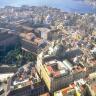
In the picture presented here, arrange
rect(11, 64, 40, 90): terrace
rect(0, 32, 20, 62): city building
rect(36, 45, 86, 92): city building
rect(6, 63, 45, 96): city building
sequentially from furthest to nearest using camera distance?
rect(0, 32, 20, 62): city building → rect(36, 45, 86, 92): city building → rect(11, 64, 40, 90): terrace → rect(6, 63, 45, 96): city building

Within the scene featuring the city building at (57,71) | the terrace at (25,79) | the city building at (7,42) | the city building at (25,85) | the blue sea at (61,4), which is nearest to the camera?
the city building at (25,85)

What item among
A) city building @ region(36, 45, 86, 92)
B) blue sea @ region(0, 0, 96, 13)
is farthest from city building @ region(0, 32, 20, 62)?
blue sea @ region(0, 0, 96, 13)

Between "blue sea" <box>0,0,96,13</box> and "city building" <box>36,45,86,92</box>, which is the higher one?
"city building" <box>36,45,86,92</box>

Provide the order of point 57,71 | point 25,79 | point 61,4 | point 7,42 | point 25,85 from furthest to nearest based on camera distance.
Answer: point 61,4 < point 7,42 < point 57,71 < point 25,79 < point 25,85

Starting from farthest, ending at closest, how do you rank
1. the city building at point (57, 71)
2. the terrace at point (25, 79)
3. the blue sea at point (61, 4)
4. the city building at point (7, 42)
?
the blue sea at point (61, 4) < the city building at point (7, 42) < the city building at point (57, 71) < the terrace at point (25, 79)

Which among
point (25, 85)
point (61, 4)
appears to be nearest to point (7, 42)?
point (25, 85)

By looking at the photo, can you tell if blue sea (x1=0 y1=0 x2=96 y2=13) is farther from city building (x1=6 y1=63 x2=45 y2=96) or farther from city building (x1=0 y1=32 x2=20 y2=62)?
city building (x1=6 y1=63 x2=45 y2=96)

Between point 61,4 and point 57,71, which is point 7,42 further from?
point 61,4

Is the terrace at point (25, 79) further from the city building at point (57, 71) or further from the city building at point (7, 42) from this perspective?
the city building at point (7, 42)

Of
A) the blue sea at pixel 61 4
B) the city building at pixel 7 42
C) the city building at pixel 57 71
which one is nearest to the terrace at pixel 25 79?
the city building at pixel 57 71

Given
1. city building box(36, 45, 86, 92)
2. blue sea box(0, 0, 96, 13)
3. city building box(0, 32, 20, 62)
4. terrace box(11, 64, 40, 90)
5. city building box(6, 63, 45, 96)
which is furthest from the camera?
blue sea box(0, 0, 96, 13)

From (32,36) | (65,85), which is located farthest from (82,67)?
(32,36)

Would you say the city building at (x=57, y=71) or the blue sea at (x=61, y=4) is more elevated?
the city building at (x=57, y=71)
